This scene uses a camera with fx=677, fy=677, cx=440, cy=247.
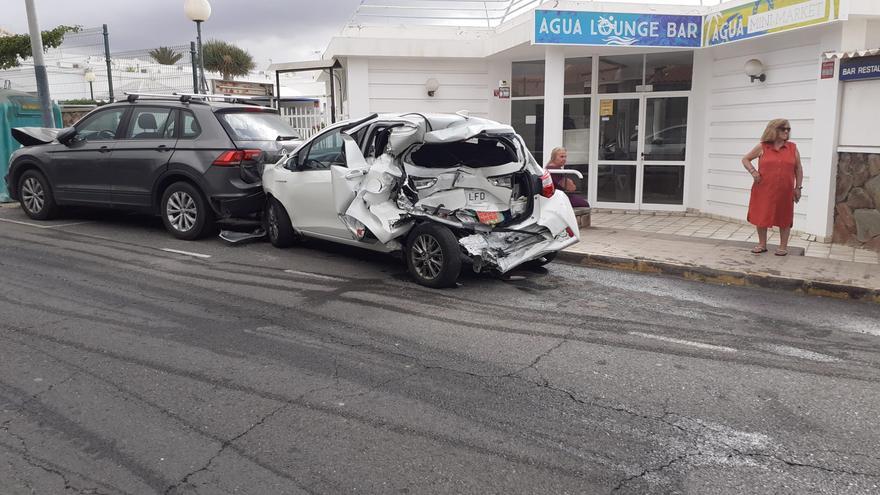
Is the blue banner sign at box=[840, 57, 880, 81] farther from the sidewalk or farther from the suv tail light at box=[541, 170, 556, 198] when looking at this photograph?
the suv tail light at box=[541, 170, 556, 198]

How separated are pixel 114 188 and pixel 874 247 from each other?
404 inches

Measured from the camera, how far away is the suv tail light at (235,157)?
8492 millimetres

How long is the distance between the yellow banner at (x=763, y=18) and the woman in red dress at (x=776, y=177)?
220cm

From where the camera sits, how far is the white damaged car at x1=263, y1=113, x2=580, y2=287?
22.3ft

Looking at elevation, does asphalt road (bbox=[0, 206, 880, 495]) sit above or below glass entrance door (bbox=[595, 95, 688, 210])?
below

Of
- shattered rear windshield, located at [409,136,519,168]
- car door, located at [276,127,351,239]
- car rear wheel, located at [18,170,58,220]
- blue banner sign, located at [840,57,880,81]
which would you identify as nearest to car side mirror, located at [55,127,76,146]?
car rear wheel, located at [18,170,58,220]

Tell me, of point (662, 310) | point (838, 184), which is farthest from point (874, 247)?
point (662, 310)

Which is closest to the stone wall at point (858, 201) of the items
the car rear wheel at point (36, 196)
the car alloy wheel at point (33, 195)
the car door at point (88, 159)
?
the car door at point (88, 159)

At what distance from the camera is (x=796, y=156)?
26.7 feet

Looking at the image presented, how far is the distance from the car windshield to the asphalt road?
2398 millimetres

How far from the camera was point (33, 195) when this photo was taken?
10172mm

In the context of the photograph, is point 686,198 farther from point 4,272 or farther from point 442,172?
point 4,272

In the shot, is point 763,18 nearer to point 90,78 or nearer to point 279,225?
point 279,225

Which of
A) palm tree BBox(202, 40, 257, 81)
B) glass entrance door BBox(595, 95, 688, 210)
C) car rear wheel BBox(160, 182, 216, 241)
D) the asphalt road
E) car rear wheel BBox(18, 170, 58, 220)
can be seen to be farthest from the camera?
palm tree BBox(202, 40, 257, 81)
